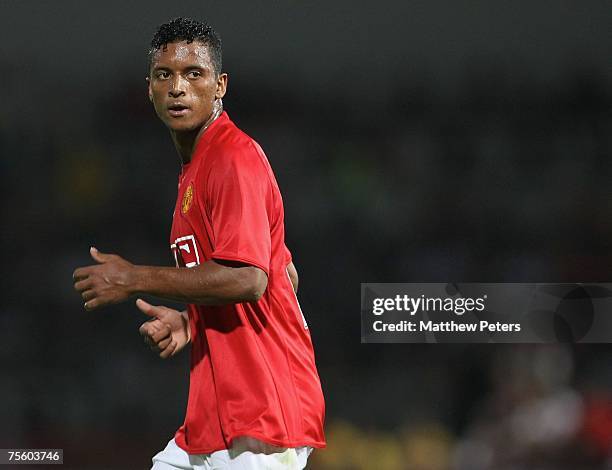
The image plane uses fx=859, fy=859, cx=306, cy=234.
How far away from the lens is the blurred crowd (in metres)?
3.75

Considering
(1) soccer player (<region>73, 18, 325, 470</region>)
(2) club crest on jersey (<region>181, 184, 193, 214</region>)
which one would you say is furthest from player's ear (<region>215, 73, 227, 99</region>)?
(2) club crest on jersey (<region>181, 184, 193, 214</region>)

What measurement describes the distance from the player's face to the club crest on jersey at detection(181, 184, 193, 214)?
0.46 ft

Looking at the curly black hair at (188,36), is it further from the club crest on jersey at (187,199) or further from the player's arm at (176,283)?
the player's arm at (176,283)

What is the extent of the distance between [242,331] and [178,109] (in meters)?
0.47

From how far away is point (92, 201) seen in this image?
12.8 feet

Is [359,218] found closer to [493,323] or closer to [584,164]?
[493,323]

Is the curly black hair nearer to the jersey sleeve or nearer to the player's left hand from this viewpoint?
the jersey sleeve

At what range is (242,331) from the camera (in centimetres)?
161

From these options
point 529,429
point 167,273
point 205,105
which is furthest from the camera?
point 529,429

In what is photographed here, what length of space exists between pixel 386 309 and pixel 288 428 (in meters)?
2.20

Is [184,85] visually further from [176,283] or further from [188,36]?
[176,283]

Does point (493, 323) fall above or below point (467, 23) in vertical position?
below

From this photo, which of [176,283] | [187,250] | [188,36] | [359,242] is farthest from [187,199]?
[359,242]

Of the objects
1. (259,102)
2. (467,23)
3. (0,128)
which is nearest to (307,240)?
(259,102)
